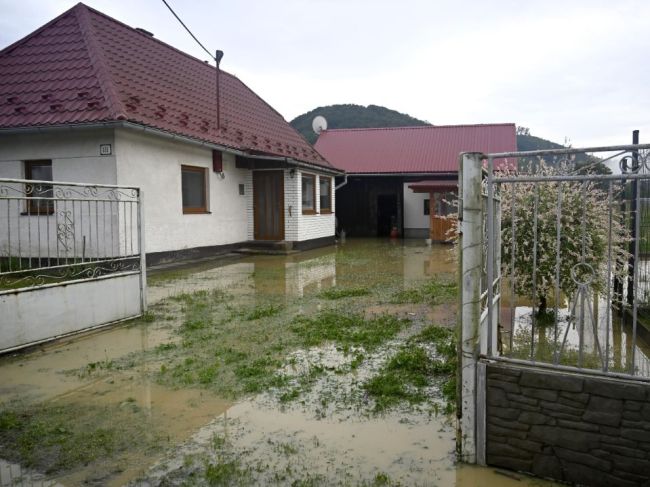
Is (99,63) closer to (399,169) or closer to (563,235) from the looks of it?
(563,235)

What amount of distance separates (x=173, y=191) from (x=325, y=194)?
789cm

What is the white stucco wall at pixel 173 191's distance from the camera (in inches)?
443

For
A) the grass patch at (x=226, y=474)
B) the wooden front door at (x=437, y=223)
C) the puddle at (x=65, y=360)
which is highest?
the wooden front door at (x=437, y=223)

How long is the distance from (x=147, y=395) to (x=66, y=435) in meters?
0.75

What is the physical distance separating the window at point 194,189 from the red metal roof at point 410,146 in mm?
10447

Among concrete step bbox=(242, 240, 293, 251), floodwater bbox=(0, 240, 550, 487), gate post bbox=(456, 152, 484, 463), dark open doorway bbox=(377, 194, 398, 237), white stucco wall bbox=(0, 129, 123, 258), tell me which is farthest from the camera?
dark open doorway bbox=(377, 194, 398, 237)

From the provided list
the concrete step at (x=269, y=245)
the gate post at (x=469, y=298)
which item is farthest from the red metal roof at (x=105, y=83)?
the gate post at (x=469, y=298)

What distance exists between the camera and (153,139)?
1180 cm

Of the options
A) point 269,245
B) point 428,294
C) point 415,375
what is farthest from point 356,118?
point 415,375

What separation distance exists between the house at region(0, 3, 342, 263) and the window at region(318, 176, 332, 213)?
0.98 metres

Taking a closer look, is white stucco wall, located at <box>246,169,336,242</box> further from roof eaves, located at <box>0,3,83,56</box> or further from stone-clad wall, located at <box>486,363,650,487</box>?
stone-clad wall, located at <box>486,363,650,487</box>

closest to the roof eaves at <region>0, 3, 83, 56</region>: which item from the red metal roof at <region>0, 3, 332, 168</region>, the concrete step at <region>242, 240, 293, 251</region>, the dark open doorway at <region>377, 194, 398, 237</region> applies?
the red metal roof at <region>0, 3, 332, 168</region>

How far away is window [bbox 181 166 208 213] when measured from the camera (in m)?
13.3

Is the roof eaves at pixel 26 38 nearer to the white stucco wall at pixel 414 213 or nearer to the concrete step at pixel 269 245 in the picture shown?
the concrete step at pixel 269 245
